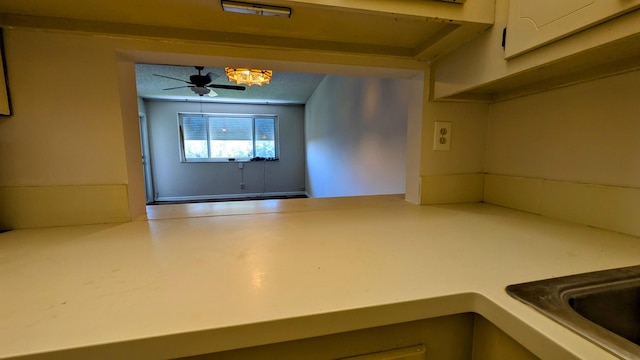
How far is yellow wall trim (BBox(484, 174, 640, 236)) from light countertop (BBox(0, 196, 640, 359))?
0.06m

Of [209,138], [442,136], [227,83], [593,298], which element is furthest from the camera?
[209,138]

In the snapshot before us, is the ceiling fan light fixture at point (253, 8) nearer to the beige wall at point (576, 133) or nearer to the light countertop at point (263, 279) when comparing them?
the light countertop at point (263, 279)

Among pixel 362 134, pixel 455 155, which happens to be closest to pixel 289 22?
pixel 455 155

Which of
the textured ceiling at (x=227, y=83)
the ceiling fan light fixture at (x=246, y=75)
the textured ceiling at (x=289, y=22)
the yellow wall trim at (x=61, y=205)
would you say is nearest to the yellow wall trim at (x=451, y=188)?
the textured ceiling at (x=289, y=22)

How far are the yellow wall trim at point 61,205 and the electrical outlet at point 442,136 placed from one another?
1192mm

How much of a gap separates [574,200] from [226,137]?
19.0 feet

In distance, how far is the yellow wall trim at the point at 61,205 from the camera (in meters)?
0.76

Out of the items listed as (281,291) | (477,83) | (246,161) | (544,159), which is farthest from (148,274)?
(246,161)

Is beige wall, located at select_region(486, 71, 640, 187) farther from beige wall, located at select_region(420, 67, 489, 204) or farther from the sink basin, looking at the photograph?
the sink basin

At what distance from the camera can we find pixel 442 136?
1.09 meters

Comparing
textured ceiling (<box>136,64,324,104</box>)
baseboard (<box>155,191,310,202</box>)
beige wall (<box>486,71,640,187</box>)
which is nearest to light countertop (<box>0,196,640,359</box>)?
beige wall (<box>486,71,640,187</box>)

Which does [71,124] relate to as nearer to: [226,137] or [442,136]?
[442,136]

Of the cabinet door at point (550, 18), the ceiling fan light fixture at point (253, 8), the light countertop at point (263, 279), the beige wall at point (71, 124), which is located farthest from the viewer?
the beige wall at point (71, 124)

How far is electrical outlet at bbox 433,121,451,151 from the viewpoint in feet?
3.54
